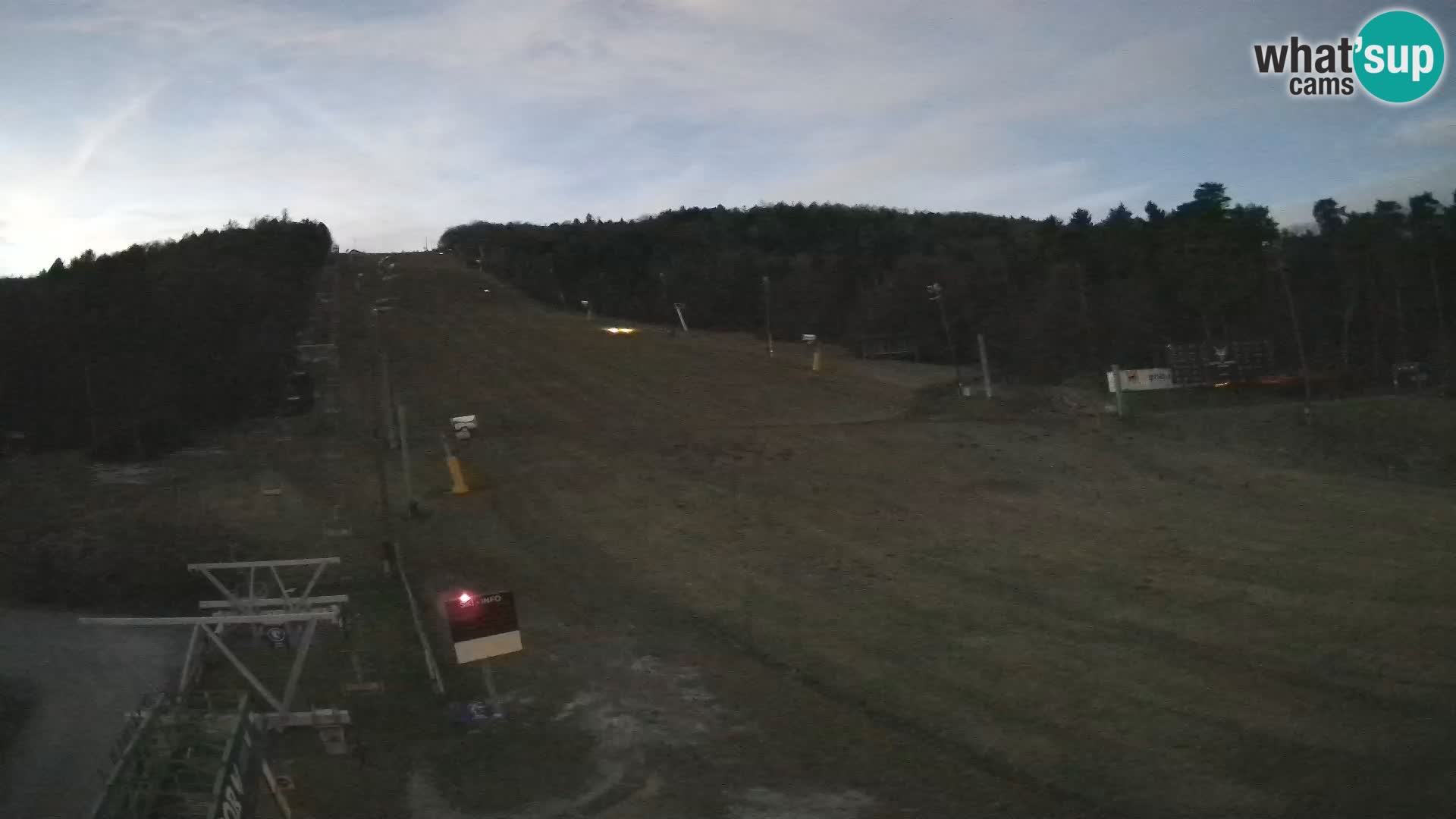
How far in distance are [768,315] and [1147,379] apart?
1827cm

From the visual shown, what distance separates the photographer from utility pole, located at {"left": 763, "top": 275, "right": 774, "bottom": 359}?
163ft

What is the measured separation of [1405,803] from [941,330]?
43616 millimetres

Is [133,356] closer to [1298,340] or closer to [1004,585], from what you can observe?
[1004,585]

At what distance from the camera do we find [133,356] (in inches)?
1196

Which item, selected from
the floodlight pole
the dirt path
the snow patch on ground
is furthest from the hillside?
the dirt path

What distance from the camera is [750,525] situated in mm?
20688

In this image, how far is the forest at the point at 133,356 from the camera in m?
28.0

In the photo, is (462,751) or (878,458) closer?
(462,751)

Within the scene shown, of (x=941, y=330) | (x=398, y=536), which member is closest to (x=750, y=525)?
(x=398, y=536)

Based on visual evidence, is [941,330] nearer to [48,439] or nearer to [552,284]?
[552,284]

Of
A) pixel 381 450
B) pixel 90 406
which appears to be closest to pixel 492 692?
pixel 381 450

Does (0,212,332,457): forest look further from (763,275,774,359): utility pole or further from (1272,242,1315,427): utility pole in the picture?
(1272,242,1315,427): utility pole

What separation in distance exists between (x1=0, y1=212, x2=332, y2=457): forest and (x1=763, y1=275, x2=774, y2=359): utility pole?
20061mm

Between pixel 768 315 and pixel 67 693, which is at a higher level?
pixel 768 315
